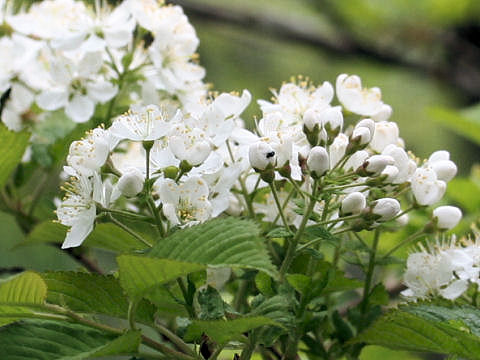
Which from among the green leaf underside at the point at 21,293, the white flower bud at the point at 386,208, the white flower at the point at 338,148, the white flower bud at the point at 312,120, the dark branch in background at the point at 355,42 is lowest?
the green leaf underside at the point at 21,293

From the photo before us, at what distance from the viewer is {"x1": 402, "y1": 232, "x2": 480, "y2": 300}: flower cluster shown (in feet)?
3.23

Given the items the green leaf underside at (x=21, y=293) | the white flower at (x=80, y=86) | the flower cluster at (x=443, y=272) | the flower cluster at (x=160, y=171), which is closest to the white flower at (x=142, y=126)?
the flower cluster at (x=160, y=171)

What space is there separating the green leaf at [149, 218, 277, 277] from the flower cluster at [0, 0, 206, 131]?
52 cm

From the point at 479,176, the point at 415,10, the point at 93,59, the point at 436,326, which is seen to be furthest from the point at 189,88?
the point at 415,10

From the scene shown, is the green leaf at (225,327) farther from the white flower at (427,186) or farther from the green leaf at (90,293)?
the white flower at (427,186)

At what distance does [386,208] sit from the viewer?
2.93 ft

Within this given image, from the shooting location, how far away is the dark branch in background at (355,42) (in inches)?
141

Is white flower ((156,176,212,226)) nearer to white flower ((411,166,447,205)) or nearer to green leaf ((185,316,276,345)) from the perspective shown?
green leaf ((185,316,276,345))

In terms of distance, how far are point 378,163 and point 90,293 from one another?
0.39 metres

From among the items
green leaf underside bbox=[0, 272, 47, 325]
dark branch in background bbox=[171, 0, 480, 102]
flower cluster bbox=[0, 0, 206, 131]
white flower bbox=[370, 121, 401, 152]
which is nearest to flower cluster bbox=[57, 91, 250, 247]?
green leaf underside bbox=[0, 272, 47, 325]

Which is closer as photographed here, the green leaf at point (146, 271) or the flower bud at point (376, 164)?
the green leaf at point (146, 271)

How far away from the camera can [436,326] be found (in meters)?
0.87

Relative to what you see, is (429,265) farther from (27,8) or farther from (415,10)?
(415,10)

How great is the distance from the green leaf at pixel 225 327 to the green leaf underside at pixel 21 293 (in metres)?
0.18
